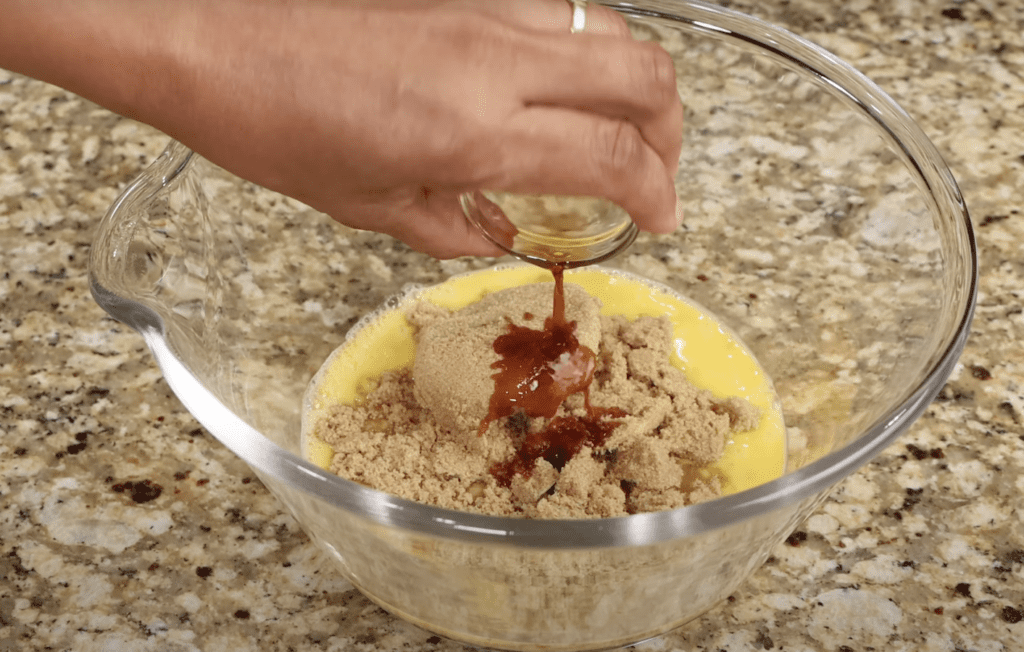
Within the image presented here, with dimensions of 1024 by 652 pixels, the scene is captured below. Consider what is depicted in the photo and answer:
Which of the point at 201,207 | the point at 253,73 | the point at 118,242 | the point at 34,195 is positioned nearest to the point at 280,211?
the point at 201,207

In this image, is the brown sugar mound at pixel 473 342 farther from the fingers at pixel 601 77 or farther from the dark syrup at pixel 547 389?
the fingers at pixel 601 77

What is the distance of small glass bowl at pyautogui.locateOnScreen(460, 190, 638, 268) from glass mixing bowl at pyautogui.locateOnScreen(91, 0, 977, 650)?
0.99 ft

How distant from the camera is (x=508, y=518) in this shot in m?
0.64

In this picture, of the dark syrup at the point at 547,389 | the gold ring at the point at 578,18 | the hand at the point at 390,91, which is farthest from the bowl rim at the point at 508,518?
the gold ring at the point at 578,18

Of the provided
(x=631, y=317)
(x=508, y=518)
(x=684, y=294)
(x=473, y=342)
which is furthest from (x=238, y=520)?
(x=684, y=294)

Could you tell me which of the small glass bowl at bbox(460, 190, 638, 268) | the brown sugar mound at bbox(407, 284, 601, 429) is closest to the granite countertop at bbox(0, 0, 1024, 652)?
the brown sugar mound at bbox(407, 284, 601, 429)

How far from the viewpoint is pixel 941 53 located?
1.55 m

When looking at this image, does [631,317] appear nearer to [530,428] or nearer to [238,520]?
[530,428]

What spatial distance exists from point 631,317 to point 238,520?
0.56 metres

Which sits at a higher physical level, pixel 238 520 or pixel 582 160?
pixel 582 160

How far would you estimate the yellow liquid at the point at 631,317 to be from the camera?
105 cm

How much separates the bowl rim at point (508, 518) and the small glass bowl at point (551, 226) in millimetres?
327

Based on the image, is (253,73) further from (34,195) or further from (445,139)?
(34,195)

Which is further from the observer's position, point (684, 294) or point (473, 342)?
point (684, 294)
